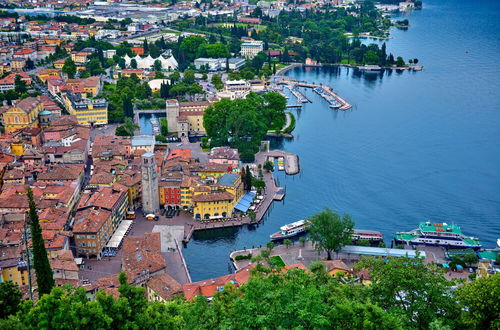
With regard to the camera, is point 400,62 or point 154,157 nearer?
point 154,157

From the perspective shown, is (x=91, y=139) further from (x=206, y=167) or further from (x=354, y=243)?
(x=354, y=243)

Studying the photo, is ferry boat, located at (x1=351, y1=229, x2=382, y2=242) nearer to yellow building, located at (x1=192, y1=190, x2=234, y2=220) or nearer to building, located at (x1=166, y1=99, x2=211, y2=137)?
yellow building, located at (x1=192, y1=190, x2=234, y2=220)

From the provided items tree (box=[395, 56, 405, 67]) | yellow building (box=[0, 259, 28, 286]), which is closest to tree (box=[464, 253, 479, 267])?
yellow building (box=[0, 259, 28, 286])

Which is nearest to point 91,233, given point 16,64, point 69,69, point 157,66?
Result: point 69,69

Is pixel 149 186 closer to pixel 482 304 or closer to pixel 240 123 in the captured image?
pixel 240 123

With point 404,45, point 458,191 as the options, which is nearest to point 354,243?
point 458,191
